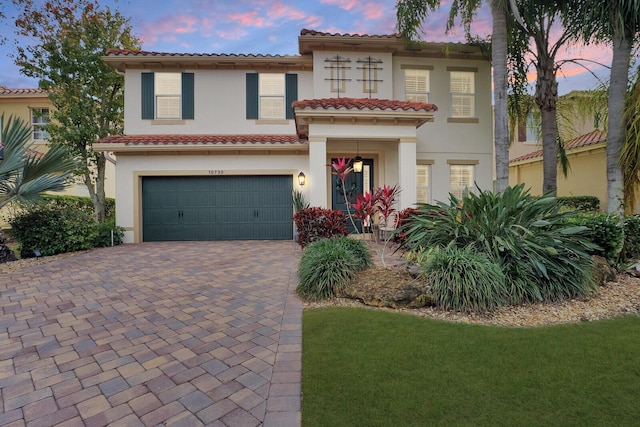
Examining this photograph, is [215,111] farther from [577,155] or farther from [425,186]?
[577,155]

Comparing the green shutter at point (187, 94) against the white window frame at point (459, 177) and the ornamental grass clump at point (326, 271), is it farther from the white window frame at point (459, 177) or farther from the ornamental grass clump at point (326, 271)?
the white window frame at point (459, 177)

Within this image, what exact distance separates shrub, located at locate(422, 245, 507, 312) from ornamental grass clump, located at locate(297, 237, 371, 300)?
1.26 metres

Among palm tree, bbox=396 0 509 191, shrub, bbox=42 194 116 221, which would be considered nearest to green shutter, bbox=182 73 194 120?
shrub, bbox=42 194 116 221

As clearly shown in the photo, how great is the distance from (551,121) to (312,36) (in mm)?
7660

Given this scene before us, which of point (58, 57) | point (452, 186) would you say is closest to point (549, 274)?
point (452, 186)

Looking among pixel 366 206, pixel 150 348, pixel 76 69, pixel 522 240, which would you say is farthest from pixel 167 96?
pixel 522 240

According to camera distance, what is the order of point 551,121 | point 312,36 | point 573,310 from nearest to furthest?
point 573,310 → point 551,121 → point 312,36

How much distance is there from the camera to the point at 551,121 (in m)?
8.65

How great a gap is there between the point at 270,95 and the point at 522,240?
9.96 meters

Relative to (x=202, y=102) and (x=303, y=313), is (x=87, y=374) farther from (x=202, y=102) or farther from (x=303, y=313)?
(x=202, y=102)

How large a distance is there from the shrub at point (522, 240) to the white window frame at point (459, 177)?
20.3 feet

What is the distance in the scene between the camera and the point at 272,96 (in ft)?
39.1

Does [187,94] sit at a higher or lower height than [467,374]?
higher

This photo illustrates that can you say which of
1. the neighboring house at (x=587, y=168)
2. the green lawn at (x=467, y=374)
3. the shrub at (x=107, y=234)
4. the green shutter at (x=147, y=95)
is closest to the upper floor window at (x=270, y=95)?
the green shutter at (x=147, y=95)
